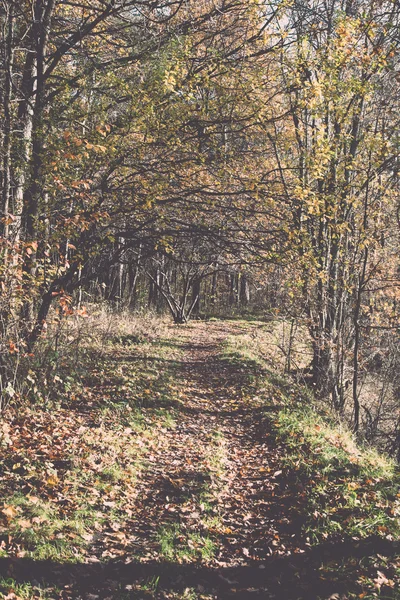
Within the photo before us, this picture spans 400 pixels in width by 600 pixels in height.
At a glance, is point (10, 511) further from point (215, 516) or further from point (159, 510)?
point (215, 516)

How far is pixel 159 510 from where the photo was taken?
216 inches

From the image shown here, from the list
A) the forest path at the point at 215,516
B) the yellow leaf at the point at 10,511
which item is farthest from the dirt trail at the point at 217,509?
the yellow leaf at the point at 10,511

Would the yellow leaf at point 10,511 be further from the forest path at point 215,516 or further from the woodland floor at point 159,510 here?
the forest path at point 215,516

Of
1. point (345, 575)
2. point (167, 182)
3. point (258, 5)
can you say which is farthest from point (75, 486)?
point (258, 5)

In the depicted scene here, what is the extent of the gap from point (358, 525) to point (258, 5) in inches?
317

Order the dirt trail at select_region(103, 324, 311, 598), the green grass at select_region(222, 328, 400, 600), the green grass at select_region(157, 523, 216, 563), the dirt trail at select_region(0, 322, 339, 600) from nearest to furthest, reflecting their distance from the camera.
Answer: the dirt trail at select_region(0, 322, 339, 600) < the green grass at select_region(222, 328, 400, 600) < the dirt trail at select_region(103, 324, 311, 598) < the green grass at select_region(157, 523, 216, 563)

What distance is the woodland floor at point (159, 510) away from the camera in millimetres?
4191

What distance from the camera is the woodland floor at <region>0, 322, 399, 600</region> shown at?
4.19 meters

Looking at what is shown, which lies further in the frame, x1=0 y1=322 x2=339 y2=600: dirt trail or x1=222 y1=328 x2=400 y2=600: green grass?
x1=222 y1=328 x2=400 y2=600: green grass

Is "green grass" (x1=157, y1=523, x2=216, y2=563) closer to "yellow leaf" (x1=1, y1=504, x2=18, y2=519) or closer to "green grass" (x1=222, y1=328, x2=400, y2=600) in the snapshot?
"green grass" (x1=222, y1=328, x2=400, y2=600)

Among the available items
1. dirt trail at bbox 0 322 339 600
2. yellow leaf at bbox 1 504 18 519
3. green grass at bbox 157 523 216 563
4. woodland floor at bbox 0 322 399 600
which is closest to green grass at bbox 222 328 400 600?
woodland floor at bbox 0 322 399 600

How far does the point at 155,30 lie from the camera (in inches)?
354

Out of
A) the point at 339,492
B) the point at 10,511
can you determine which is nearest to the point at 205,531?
the point at 339,492

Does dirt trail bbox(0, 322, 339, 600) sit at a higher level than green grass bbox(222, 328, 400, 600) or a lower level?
lower
